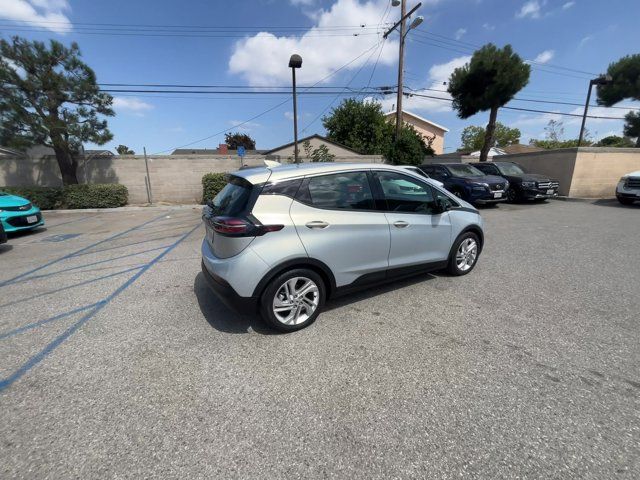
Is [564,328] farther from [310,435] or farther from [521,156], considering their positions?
[521,156]

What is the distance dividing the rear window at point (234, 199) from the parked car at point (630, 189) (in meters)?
14.4

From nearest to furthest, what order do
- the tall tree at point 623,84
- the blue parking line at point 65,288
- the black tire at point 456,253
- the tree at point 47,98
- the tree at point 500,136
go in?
1. the blue parking line at point 65,288
2. the black tire at point 456,253
3. the tree at point 47,98
4. the tall tree at point 623,84
5. the tree at point 500,136

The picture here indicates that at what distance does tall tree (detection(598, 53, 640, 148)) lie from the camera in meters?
19.5

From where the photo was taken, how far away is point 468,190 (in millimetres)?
10391

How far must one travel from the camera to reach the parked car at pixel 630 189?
1067 centimetres

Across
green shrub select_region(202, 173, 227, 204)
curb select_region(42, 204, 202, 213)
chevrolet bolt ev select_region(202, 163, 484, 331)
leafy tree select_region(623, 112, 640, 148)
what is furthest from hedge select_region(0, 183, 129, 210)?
leafy tree select_region(623, 112, 640, 148)

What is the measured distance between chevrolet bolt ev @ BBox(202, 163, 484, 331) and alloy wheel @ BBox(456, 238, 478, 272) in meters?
0.78

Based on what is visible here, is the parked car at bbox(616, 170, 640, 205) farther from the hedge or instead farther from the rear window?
the hedge

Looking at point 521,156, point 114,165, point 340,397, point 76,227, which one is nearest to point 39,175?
point 114,165

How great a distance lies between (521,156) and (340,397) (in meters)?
18.7

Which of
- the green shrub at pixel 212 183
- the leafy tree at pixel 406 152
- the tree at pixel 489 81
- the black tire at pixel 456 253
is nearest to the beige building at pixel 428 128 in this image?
the tree at pixel 489 81

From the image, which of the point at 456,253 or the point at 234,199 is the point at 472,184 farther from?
the point at 234,199

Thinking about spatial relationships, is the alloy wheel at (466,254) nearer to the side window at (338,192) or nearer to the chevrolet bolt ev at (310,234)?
the chevrolet bolt ev at (310,234)

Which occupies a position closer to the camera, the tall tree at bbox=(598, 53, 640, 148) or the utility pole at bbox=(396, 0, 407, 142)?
the utility pole at bbox=(396, 0, 407, 142)
